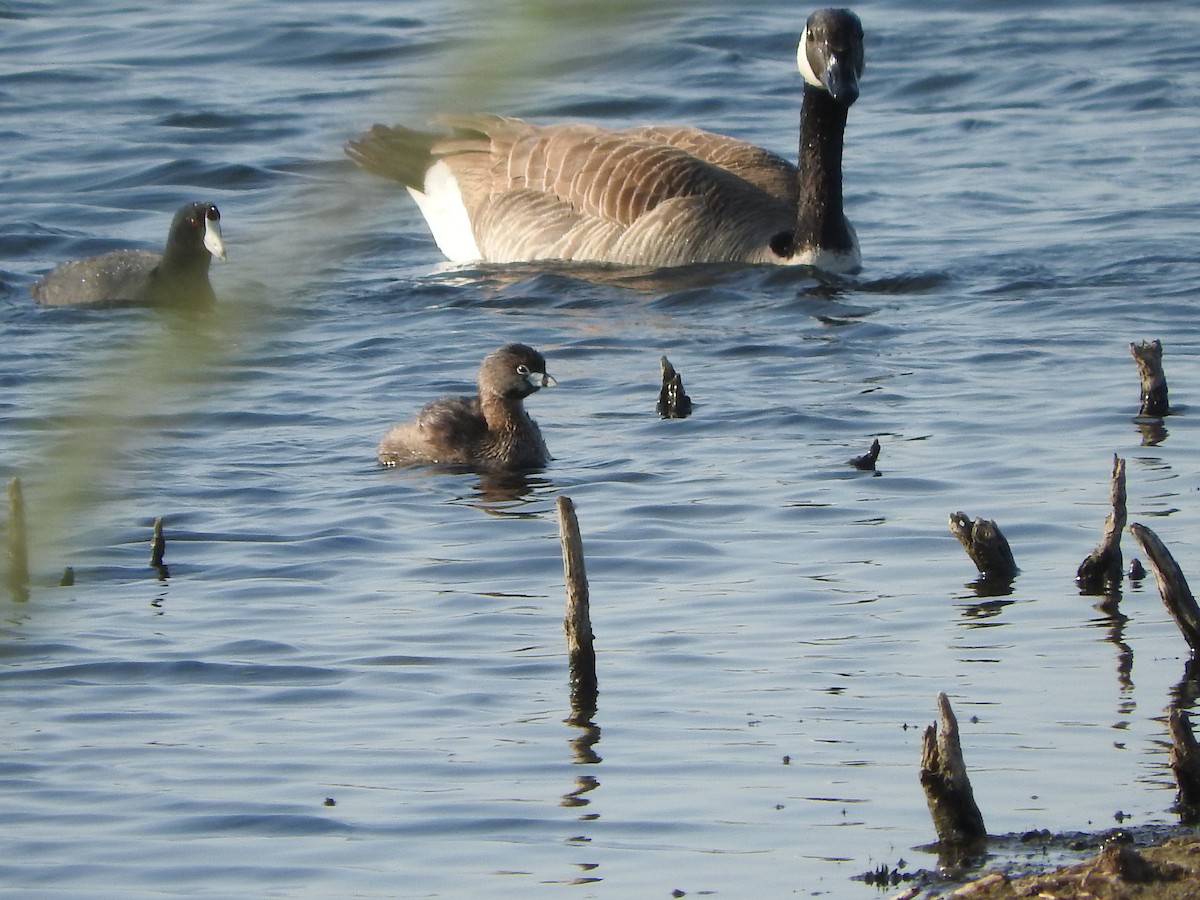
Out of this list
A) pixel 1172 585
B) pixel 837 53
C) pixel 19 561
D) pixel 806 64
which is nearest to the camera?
pixel 19 561

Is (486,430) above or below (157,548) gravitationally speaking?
above

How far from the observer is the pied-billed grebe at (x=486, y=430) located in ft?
31.9

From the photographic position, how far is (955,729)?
482 centimetres

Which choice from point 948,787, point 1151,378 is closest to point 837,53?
point 1151,378

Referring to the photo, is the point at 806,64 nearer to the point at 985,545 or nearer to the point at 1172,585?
the point at 985,545

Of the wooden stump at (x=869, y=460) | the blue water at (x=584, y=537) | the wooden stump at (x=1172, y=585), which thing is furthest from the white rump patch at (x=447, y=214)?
the wooden stump at (x=1172, y=585)

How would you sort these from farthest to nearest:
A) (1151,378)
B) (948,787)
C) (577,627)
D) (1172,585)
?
(1151,378), (577,627), (1172,585), (948,787)

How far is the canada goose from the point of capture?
544 inches

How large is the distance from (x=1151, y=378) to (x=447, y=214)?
6629 millimetres

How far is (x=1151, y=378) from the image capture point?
9781 millimetres

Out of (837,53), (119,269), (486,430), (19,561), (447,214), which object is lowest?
(486,430)

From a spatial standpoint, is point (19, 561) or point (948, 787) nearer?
point (19, 561)

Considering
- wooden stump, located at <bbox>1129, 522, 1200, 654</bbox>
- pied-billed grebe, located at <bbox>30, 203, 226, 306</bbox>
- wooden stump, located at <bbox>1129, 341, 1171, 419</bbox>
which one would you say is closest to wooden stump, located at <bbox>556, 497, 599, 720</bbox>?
wooden stump, located at <bbox>1129, 522, 1200, 654</bbox>

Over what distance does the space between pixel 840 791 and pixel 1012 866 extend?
33.1 inches
